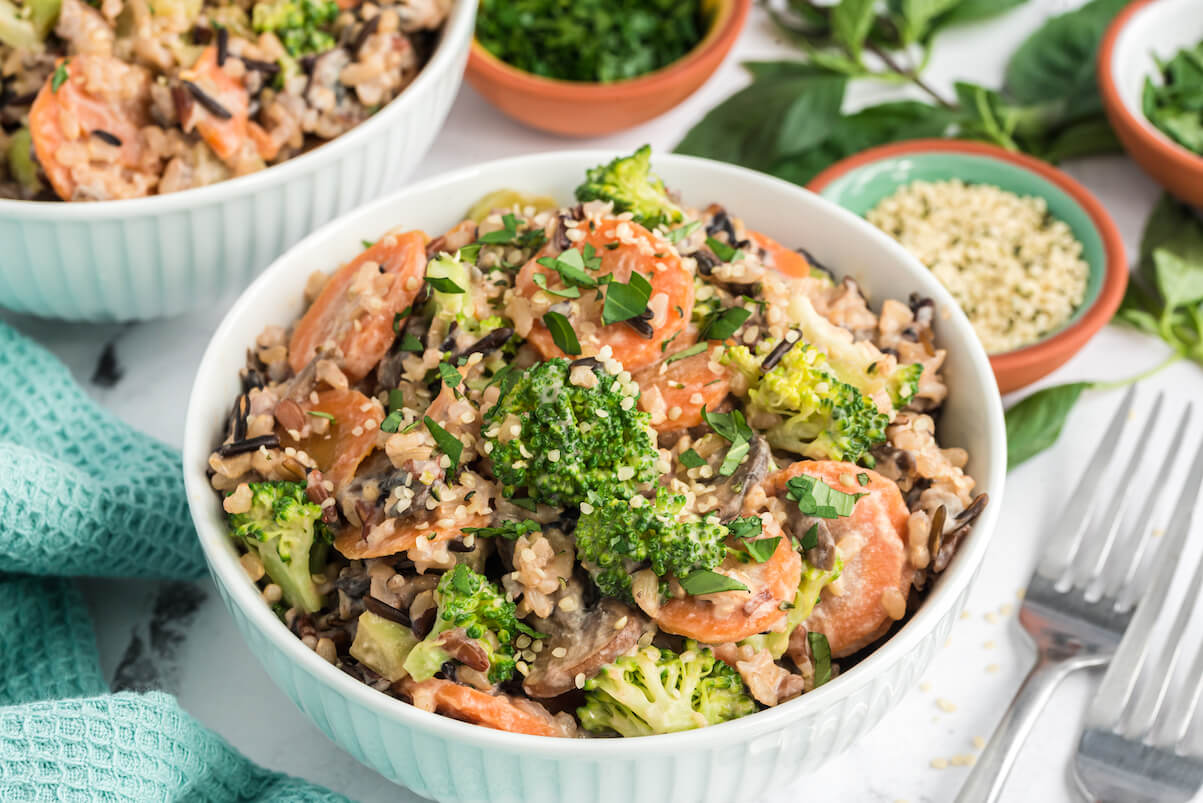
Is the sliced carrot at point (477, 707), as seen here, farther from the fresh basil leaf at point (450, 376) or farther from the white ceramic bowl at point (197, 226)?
the white ceramic bowl at point (197, 226)

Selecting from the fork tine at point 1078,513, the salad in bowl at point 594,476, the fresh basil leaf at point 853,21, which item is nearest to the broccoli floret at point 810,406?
the salad in bowl at point 594,476

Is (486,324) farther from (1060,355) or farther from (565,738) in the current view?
(1060,355)

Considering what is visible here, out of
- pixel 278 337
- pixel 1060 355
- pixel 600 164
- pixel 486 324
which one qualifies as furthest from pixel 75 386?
pixel 1060 355

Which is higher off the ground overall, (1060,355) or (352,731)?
(1060,355)

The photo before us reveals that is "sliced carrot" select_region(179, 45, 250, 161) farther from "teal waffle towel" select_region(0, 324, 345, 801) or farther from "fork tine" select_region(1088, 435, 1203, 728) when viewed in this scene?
"fork tine" select_region(1088, 435, 1203, 728)

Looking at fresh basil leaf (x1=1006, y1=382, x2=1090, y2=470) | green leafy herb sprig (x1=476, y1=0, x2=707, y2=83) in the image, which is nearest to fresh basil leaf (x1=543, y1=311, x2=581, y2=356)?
fresh basil leaf (x1=1006, y1=382, x2=1090, y2=470)

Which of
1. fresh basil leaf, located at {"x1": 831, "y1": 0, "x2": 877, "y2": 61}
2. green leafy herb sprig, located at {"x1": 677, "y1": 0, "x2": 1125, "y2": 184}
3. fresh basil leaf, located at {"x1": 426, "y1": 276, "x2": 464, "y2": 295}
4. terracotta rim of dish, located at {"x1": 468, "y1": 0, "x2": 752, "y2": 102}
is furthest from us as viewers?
fresh basil leaf, located at {"x1": 831, "y1": 0, "x2": 877, "y2": 61}
